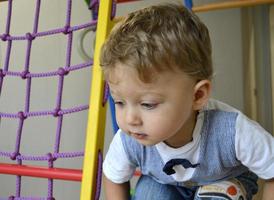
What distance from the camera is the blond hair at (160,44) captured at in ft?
1.98

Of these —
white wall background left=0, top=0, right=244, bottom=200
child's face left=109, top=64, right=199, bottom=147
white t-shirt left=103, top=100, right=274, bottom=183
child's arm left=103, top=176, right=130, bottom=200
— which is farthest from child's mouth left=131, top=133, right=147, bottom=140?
white wall background left=0, top=0, right=244, bottom=200

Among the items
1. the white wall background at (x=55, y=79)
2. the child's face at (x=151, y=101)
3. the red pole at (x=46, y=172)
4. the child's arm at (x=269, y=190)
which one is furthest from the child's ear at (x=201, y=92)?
the white wall background at (x=55, y=79)

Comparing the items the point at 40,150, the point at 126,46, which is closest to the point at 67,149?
the point at 40,150

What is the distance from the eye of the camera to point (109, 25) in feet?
2.92

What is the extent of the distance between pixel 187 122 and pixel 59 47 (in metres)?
0.87

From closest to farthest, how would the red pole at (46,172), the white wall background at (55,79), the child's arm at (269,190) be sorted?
the child's arm at (269,190) < the red pole at (46,172) < the white wall background at (55,79)

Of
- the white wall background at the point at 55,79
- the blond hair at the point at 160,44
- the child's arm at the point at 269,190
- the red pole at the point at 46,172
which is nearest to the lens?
the blond hair at the point at 160,44

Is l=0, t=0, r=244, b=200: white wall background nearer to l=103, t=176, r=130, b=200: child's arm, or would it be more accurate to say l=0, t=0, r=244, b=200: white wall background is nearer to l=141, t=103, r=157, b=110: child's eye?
l=103, t=176, r=130, b=200: child's arm

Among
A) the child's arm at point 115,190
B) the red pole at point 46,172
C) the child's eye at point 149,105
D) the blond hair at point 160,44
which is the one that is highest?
the blond hair at point 160,44

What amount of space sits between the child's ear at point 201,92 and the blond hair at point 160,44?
11 millimetres

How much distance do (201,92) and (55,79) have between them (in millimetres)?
935

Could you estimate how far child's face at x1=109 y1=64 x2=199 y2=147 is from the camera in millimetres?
614

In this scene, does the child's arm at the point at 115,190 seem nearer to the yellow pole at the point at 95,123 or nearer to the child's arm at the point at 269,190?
the yellow pole at the point at 95,123

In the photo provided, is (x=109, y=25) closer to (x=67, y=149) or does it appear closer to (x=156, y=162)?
(x=156, y=162)
